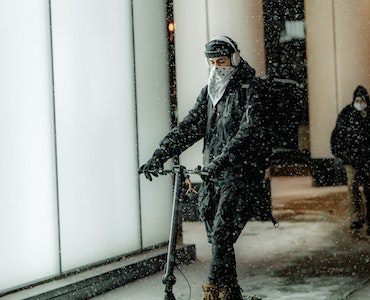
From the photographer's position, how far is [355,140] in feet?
32.9

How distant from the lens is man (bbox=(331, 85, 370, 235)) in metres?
10.0

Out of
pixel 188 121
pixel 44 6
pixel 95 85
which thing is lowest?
pixel 188 121

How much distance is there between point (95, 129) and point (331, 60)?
1152cm

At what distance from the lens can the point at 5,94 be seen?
634cm

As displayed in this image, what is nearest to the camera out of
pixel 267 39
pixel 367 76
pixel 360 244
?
pixel 360 244

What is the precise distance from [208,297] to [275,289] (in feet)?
5.25

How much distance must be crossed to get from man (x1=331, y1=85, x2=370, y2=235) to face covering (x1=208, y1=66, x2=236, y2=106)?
15.4 ft

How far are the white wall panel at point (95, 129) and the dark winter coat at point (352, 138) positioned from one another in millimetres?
3407

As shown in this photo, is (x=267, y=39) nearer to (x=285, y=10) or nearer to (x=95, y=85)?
(x=285, y=10)

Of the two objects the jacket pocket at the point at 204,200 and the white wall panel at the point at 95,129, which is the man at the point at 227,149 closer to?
the jacket pocket at the point at 204,200

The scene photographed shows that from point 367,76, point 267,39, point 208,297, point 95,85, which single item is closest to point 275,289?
point 208,297

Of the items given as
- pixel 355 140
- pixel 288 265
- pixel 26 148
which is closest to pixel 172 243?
pixel 26 148

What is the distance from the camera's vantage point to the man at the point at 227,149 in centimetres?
547

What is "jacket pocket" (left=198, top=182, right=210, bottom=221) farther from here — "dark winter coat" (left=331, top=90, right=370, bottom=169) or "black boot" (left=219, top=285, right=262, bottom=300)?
"dark winter coat" (left=331, top=90, right=370, bottom=169)
